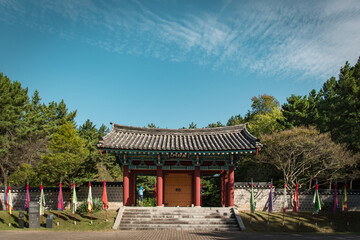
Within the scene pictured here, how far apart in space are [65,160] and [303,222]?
19331 mm

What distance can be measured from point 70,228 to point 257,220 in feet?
41.9

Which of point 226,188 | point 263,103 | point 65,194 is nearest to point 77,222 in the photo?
point 65,194

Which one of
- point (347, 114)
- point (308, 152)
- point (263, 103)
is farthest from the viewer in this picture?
point (263, 103)

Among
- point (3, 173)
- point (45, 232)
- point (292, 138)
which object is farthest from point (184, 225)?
point (3, 173)

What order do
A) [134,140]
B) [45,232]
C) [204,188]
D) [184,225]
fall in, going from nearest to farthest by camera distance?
[45,232] < [184,225] < [134,140] < [204,188]

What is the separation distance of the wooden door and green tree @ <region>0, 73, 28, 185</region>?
2366cm

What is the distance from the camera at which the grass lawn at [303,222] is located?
18484 mm

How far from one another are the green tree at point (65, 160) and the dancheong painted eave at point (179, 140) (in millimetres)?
4090

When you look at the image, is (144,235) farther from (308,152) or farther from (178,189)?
(308,152)

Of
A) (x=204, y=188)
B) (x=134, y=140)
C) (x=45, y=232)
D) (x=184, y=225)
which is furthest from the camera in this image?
(x=204, y=188)

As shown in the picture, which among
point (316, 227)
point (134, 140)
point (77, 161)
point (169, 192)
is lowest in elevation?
point (316, 227)

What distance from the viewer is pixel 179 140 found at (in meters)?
23.3

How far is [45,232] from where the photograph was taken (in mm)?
17109

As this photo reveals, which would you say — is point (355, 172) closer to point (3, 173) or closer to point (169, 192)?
point (169, 192)
